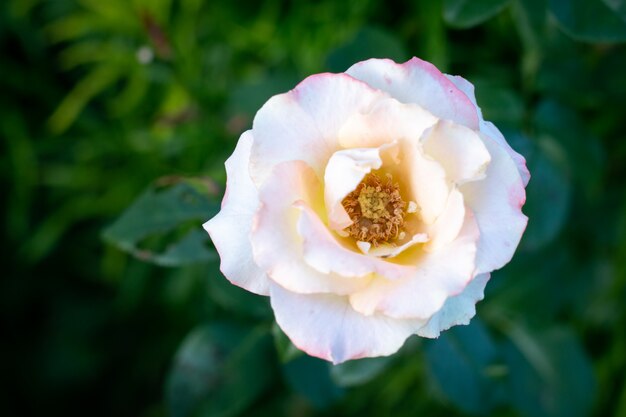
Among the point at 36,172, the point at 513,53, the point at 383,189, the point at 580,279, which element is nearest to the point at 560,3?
the point at 383,189

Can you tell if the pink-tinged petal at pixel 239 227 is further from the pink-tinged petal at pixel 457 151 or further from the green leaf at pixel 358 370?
the green leaf at pixel 358 370

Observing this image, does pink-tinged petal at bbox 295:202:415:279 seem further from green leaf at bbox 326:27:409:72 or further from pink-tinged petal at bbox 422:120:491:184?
green leaf at bbox 326:27:409:72

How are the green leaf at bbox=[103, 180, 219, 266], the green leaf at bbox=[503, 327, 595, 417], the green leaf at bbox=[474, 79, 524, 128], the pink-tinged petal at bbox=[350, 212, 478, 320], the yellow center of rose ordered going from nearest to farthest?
the pink-tinged petal at bbox=[350, 212, 478, 320]
the yellow center of rose
the green leaf at bbox=[103, 180, 219, 266]
the green leaf at bbox=[474, 79, 524, 128]
the green leaf at bbox=[503, 327, 595, 417]

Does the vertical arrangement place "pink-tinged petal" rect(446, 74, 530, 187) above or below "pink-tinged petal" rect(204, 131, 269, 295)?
above

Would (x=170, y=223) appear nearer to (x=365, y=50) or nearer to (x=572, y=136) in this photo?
(x=365, y=50)

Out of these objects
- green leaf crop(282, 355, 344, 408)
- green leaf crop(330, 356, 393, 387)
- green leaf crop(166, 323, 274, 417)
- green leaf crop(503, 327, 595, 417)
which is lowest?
green leaf crop(503, 327, 595, 417)

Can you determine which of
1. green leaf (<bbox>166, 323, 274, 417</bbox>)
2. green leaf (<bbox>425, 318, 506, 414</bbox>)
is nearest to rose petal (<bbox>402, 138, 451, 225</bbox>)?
green leaf (<bbox>425, 318, 506, 414</bbox>)
